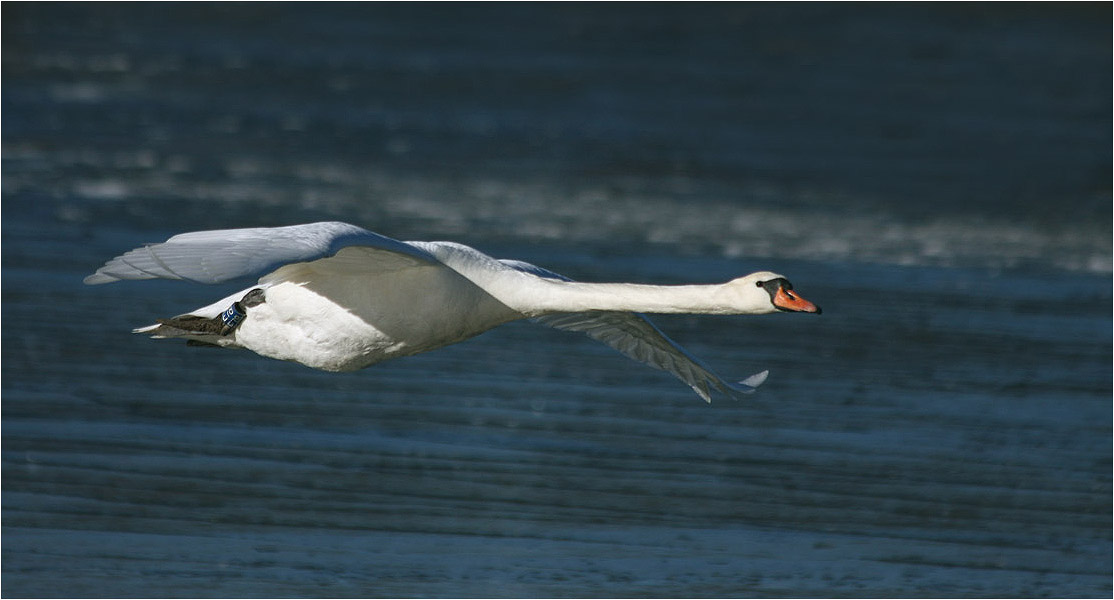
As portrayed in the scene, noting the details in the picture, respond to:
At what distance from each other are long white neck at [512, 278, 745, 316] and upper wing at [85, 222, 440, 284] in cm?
86

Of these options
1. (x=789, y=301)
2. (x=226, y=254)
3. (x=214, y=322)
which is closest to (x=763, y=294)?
(x=789, y=301)

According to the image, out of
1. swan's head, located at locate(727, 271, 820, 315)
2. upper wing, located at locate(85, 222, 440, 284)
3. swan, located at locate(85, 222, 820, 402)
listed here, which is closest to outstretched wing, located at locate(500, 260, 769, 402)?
swan, located at locate(85, 222, 820, 402)

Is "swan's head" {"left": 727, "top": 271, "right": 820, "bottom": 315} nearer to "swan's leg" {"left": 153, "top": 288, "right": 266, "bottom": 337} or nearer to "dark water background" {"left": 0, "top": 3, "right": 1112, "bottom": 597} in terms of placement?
"swan's leg" {"left": 153, "top": 288, "right": 266, "bottom": 337}

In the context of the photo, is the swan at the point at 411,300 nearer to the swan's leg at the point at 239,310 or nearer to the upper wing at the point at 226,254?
the swan's leg at the point at 239,310

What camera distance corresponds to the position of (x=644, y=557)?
316 inches

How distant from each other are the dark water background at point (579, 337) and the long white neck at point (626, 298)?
5.67 feet

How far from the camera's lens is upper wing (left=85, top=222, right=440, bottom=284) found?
516cm

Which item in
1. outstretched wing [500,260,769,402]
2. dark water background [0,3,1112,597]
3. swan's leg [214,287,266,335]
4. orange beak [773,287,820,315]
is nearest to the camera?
orange beak [773,287,820,315]

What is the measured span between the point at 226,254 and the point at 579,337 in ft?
19.5

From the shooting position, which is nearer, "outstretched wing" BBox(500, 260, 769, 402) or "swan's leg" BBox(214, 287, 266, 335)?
"swan's leg" BBox(214, 287, 266, 335)

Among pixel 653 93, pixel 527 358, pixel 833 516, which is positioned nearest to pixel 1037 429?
pixel 833 516

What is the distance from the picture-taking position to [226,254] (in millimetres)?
5285

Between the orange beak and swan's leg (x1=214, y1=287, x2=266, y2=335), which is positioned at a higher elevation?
the orange beak

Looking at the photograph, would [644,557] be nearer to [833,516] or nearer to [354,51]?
[833,516]
